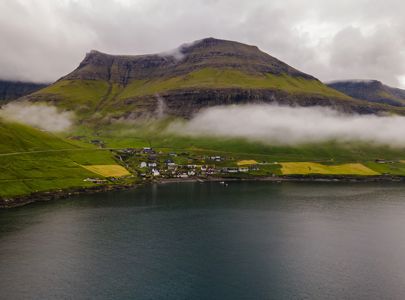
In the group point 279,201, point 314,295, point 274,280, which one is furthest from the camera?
point 279,201

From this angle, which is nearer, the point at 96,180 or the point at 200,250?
the point at 200,250

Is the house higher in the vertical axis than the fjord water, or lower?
higher

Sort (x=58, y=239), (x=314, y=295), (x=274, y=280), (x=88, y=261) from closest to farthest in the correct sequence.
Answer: (x=314, y=295)
(x=274, y=280)
(x=88, y=261)
(x=58, y=239)

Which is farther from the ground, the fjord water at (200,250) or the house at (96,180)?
the house at (96,180)

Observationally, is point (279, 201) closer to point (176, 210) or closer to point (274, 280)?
point (176, 210)

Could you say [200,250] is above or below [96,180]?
below

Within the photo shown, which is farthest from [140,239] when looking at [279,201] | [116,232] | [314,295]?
[279,201]

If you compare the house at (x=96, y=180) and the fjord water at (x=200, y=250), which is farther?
the house at (x=96, y=180)

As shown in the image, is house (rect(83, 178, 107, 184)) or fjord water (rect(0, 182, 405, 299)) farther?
house (rect(83, 178, 107, 184))
